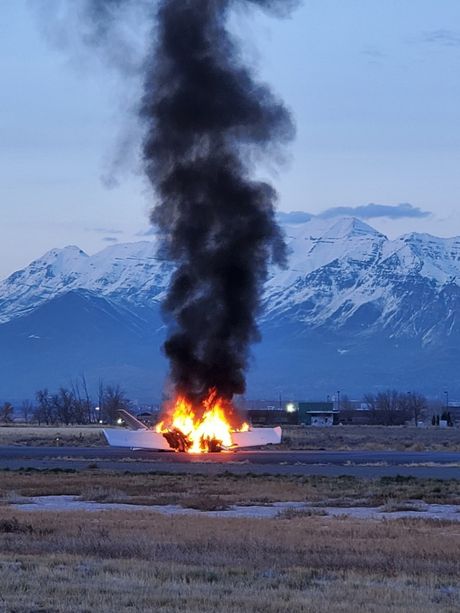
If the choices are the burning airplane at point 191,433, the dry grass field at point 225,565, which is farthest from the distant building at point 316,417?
the dry grass field at point 225,565

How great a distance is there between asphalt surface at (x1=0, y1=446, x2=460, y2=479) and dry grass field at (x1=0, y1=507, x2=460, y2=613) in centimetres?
2166

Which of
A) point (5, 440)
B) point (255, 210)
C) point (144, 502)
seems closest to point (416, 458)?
point (255, 210)

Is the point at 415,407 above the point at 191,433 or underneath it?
above

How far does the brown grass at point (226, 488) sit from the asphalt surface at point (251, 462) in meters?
4.20

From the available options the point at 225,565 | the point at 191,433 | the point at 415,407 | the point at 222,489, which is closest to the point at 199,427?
the point at 191,433

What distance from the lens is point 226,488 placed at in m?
42.6

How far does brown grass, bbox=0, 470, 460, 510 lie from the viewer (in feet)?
125

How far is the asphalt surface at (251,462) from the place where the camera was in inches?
2135

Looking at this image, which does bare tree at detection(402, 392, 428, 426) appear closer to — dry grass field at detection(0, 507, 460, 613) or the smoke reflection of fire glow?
the smoke reflection of fire glow

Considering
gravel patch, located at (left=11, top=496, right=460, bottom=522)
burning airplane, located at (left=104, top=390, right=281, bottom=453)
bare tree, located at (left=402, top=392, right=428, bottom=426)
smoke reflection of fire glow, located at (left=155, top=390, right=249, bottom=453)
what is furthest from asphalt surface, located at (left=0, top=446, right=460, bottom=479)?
bare tree, located at (left=402, top=392, right=428, bottom=426)

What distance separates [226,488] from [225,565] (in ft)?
67.2

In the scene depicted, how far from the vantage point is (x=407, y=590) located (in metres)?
19.0

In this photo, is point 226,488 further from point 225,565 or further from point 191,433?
point 191,433

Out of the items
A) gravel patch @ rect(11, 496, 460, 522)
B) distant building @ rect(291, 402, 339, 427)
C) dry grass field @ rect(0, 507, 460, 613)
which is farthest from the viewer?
distant building @ rect(291, 402, 339, 427)
